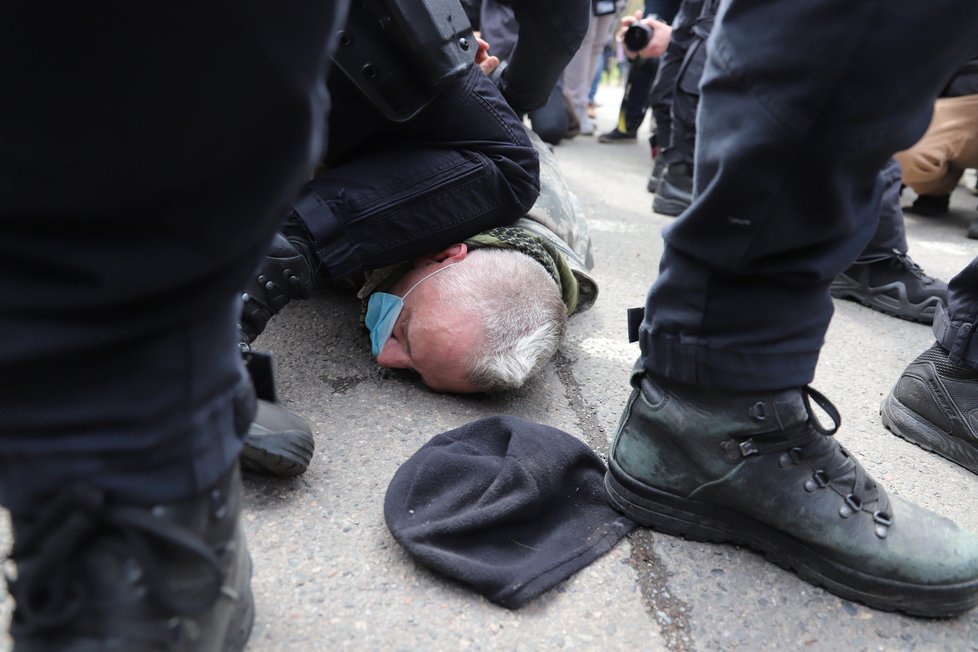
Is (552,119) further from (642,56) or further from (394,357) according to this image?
(394,357)

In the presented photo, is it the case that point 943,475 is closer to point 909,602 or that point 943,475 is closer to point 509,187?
point 909,602

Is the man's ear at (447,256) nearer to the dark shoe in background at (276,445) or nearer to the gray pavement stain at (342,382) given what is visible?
the gray pavement stain at (342,382)

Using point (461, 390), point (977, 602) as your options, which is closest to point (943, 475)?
point (977, 602)

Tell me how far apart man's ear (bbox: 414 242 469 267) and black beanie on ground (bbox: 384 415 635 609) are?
0.47m

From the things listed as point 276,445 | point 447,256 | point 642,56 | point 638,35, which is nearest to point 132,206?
point 276,445

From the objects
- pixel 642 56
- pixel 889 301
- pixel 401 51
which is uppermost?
pixel 401 51

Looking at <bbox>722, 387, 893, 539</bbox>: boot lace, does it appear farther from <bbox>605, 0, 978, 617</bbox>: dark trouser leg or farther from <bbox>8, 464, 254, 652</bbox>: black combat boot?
<bbox>8, 464, 254, 652</bbox>: black combat boot

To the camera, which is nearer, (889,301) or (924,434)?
(924,434)

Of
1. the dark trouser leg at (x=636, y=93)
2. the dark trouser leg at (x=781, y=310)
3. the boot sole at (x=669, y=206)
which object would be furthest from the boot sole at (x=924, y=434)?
the dark trouser leg at (x=636, y=93)

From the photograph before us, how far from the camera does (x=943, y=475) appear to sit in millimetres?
1301

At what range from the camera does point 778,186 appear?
82cm

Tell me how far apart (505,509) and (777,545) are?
375 millimetres

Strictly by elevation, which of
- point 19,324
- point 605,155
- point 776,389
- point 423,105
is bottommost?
point 605,155

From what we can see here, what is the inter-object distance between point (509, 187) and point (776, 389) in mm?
826
